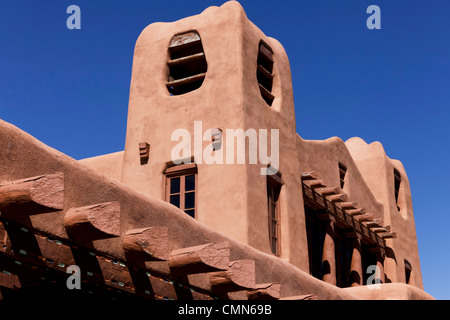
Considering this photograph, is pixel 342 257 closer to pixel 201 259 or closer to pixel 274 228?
pixel 274 228

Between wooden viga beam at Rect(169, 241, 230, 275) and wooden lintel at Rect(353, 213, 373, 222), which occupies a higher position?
wooden lintel at Rect(353, 213, 373, 222)

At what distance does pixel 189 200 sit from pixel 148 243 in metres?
6.21

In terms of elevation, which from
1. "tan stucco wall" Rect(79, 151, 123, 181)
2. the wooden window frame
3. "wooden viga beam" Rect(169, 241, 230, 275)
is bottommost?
"wooden viga beam" Rect(169, 241, 230, 275)

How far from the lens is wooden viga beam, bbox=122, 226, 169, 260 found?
7070mm

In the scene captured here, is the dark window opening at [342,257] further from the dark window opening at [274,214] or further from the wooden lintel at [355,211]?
the dark window opening at [274,214]

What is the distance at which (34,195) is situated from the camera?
18.7ft

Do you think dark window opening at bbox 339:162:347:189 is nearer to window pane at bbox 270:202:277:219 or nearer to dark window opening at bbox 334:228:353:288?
dark window opening at bbox 334:228:353:288

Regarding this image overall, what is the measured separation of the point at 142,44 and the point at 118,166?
10.3 ft

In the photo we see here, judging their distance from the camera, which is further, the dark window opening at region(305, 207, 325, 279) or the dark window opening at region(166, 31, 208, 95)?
the dark window opening at region(305, 207, 325, 279)

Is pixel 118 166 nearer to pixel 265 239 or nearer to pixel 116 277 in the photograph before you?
pixel 265 239

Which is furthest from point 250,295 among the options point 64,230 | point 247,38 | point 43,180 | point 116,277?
point 247,38
